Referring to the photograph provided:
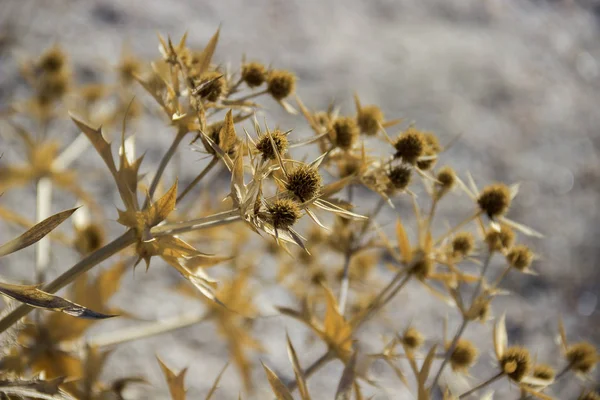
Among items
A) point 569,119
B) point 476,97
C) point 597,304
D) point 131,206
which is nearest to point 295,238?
point 131,206


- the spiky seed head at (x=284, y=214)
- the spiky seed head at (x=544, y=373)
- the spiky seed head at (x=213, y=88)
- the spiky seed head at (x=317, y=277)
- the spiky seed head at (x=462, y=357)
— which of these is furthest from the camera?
the spiky seed head at (x=317, y=277)

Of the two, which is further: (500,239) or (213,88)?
(500,239)

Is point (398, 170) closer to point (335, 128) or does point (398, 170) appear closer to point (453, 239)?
point (335, 128)

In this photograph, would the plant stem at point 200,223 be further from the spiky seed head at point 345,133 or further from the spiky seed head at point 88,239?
the spiky seed head at point 88,239

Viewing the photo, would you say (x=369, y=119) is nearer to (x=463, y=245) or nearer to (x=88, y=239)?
(x=463, y=245)

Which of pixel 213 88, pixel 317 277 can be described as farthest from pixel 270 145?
pixel 317 277

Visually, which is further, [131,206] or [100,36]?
[100,36]

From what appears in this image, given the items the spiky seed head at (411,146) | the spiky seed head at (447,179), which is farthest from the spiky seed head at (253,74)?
the spiky seed head at (447,179)
